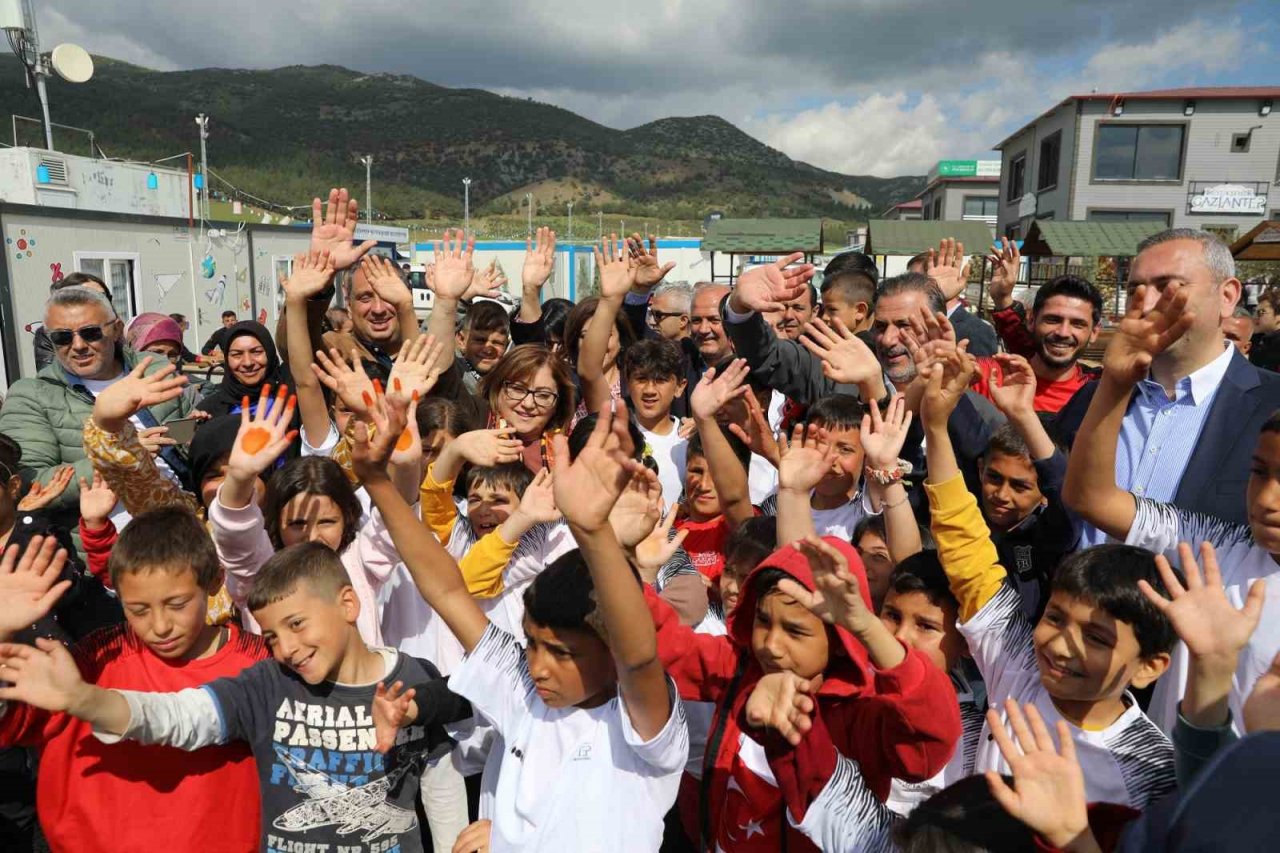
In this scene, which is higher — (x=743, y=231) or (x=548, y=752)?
(x=743, y=231)

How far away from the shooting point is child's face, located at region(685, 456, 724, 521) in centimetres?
335

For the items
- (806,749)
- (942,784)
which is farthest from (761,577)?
(942,784)

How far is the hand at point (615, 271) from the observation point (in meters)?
4.25

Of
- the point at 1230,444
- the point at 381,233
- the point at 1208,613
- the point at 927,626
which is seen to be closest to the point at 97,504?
the point at 927,626

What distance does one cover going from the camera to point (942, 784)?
2371mm

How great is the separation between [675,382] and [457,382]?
114 centimetres

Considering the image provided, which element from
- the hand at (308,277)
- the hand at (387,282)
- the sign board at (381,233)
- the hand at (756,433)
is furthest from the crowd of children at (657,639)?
the sign board at (381,233)

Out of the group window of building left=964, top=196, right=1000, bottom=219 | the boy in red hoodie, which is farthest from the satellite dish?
window of building left=964, top=196, right=1000, bottom=219

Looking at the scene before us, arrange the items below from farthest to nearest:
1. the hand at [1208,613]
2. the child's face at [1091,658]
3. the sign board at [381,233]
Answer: the sign board at [381,233]
the child's face at [1091,658]
the hand at [1208,613]

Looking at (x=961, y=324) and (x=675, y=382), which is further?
(x=961, y=324)

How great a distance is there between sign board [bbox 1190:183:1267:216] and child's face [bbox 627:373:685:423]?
1338 inches

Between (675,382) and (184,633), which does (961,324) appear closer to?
(675,382)

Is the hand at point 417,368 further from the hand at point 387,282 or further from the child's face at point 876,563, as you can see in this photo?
the child's face at point 876,563

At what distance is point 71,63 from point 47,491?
45.7ft
